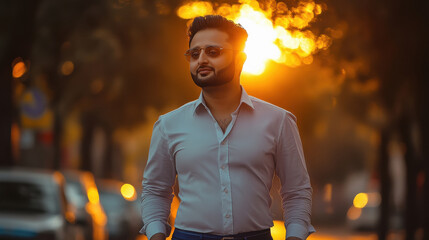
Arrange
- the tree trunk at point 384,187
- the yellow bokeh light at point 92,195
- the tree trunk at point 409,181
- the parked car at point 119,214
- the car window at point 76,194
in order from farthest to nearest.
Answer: the tree trunk at point 384,187, the tree trunk at point 409,181, the parked car at point 119,214, the yellow bokeh light at point 92,195, the car window at point 76,194

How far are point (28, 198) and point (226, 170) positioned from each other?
802 cm

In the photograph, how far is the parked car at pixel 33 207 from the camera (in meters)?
10.9

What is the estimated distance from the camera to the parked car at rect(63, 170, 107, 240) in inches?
587

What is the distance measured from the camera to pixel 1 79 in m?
17.7

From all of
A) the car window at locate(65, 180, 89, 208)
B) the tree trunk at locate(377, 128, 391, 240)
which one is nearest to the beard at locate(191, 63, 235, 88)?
the car window at locate(65, 180, 89, 208)

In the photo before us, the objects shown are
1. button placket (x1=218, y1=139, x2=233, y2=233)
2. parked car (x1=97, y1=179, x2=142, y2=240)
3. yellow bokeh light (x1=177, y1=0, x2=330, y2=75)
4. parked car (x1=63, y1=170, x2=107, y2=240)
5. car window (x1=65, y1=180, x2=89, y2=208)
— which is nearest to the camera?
button placket (x1=218, y1=139, x2=233, y2=233)

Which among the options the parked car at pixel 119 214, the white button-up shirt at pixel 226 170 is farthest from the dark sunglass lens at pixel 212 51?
the parked car at pixel 119 214

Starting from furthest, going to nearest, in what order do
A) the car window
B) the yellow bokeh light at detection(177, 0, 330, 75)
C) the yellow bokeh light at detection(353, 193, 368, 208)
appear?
1. the yellow bokeh light at detection(353, 193, 368, 208)
2. the car window
3. the yellow bokeh light at detection(177, 0, 330, 75)

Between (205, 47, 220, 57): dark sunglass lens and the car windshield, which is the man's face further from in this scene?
the car windshield

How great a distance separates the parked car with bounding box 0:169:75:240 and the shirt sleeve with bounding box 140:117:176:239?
6.68 meters

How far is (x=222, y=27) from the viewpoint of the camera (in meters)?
4.34

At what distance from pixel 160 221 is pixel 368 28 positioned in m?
12.1

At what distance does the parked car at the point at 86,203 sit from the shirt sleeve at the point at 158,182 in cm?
856

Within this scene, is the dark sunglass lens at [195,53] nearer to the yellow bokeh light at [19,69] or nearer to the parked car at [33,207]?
the parked car at [33,207]
